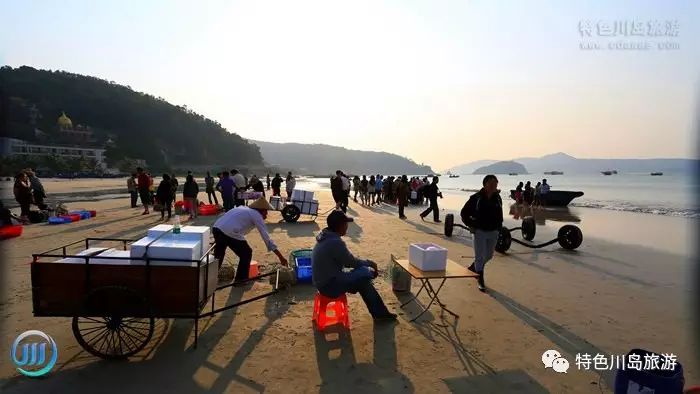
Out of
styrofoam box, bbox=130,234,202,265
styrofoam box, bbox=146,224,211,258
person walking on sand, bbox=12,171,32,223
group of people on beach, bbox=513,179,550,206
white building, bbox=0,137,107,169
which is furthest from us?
white building, bbox=0,137,107,169

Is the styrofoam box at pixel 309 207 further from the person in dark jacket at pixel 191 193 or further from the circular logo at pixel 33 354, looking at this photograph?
the circular logo at pixel 33 354

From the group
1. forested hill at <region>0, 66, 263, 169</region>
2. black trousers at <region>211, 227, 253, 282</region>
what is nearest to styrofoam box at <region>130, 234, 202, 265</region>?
black trousers at <region>211, 227, 253, 282</region>

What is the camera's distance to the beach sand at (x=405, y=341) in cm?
409

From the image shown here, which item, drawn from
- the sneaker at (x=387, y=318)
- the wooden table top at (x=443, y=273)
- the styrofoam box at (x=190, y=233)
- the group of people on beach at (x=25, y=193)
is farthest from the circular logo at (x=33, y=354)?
the group of people on beach at (x=25, y=193)

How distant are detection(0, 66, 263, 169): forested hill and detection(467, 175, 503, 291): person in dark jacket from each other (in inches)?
4431

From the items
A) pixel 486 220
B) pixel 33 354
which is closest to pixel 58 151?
pixel 33 354

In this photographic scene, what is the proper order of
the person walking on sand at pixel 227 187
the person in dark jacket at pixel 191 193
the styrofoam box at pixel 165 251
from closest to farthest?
1. the styrofoam box at pixel 165 251
2. the person in dark jacket at pixel 191 193
3. the person walking on sand at pixel 227 187

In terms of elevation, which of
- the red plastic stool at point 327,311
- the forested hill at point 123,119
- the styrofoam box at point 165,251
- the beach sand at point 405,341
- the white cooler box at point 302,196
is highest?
the forested hill at point 123,119

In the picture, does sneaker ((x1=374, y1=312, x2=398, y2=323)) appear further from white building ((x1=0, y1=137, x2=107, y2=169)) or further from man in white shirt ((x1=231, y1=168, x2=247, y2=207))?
white building ((x1=0, y1=137, x2=107, y2=169))

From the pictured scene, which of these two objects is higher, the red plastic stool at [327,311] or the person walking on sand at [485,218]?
the person walking on sand at [485,218]

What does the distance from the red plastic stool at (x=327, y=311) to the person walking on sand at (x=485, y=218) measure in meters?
2.78

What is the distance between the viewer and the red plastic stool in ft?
17.3

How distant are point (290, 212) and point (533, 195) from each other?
19.3 m

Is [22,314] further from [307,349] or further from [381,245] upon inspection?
[381,245]
